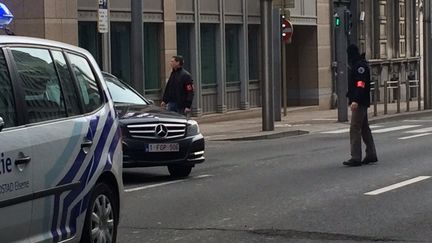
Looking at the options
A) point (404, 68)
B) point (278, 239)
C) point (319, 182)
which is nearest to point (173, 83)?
point (319, 182)

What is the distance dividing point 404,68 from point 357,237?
32609mm

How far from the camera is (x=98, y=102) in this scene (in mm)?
7070

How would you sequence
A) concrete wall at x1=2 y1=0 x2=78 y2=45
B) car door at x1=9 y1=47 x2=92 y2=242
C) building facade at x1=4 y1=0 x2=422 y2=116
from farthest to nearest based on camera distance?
building facade at x1=4 y1=0 x2=422 y2=116, concrete wall at x1=2 y1=0 x2=78 y2=45, car door at x1=9 y1=47 x2=92 y2=242

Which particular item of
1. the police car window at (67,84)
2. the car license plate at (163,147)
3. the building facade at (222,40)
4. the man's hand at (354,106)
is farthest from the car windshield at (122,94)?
the police car window at (67,84)

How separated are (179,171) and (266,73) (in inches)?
368

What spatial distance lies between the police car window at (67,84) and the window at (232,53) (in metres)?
19.7

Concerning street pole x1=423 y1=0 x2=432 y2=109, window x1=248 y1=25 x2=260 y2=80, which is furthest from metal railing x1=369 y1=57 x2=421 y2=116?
window x1=248 y1=25 x2=260 y2=80

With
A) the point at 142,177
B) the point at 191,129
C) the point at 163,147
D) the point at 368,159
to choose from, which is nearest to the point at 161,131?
the point at 163,147

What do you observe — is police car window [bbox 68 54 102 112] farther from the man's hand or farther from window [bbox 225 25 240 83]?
window [bbox 225 25 240 83]

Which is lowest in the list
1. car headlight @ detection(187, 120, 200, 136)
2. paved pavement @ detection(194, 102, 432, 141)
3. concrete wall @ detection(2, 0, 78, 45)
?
paved pavement @ detection(194, 102, 432, 141)

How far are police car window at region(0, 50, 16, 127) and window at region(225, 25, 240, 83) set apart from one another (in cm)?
2058

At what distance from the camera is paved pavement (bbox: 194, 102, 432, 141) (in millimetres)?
20758

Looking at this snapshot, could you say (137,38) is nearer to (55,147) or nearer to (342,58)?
(342,58)

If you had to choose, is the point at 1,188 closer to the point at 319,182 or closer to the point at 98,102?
the point at 98,102
